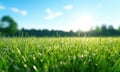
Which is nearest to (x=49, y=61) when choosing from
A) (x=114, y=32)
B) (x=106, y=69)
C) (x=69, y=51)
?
(x=106, y=69)

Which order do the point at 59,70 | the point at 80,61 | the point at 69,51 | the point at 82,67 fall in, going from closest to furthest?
the point at 59,70, the point at 82,67, the point at 80,61, the point at 69,51

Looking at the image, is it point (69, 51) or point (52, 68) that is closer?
point (52, 68)

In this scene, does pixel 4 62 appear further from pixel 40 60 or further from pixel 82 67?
pixel 82 67

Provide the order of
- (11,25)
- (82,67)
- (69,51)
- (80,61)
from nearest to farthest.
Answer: (82,67)
(80,61)
(69,51)
(11,25)

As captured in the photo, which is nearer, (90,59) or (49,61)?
(49,61)

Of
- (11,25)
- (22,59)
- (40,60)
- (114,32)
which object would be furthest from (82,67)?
(11,25)

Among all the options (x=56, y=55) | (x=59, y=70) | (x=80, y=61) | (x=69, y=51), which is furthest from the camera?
(x=69, y=51)

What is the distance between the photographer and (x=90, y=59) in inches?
123

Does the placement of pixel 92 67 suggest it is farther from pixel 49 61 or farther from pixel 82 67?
pixel 49 61

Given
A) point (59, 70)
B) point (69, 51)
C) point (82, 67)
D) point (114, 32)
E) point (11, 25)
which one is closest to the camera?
point (59, 70)

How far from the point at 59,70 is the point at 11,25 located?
7839 cm

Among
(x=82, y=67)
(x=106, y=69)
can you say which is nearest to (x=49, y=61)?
(x=82, y=67)

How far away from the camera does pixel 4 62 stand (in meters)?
2.93

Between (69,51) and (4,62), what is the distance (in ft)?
3.88
